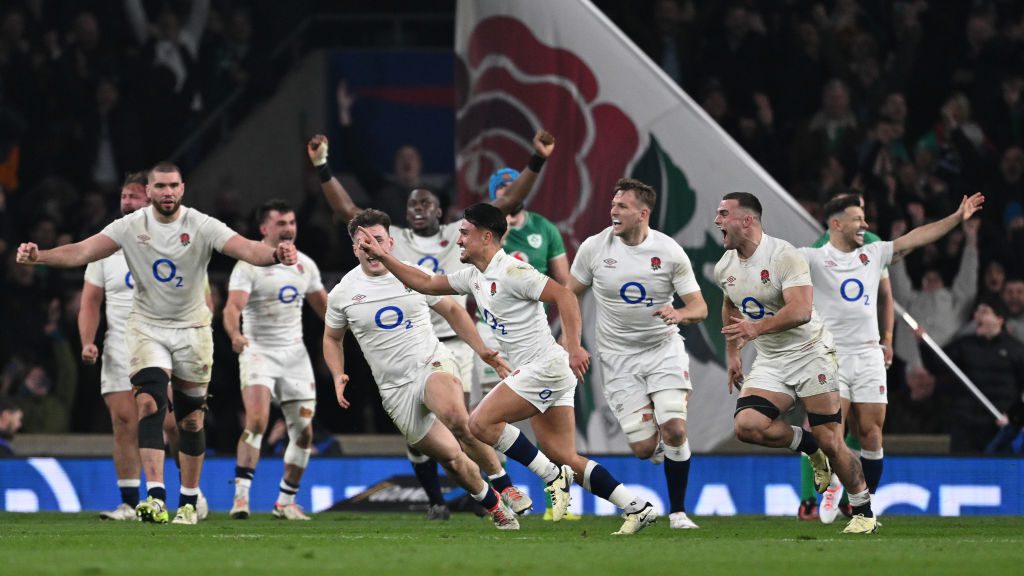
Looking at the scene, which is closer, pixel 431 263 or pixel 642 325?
pixel 642 325

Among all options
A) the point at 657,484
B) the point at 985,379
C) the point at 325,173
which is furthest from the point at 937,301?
the point at 325,173

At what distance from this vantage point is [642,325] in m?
12.2

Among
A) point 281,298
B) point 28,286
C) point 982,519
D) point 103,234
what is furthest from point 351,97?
point 982,519

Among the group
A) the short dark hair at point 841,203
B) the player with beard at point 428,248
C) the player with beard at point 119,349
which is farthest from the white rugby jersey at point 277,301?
the short dark hair at point 841,203

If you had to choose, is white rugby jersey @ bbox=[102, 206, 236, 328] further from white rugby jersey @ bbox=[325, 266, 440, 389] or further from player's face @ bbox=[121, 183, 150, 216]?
white rugby jersey @ bbox=[325, 266, 440, 389]

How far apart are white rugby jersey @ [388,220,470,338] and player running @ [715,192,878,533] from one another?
9.36 ft

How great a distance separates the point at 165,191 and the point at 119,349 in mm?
1998

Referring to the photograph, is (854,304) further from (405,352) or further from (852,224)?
(405,352)

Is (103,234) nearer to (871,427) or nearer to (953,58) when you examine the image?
(871,427)

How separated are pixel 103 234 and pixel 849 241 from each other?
5.36 m

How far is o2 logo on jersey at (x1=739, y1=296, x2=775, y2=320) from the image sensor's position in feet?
37.7

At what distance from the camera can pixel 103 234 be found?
486 inches

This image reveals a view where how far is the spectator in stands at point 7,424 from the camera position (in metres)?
15.4

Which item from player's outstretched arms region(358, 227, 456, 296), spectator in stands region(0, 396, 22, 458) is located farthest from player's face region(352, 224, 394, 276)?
spectator in stands region(0, 396, 22, 458)
